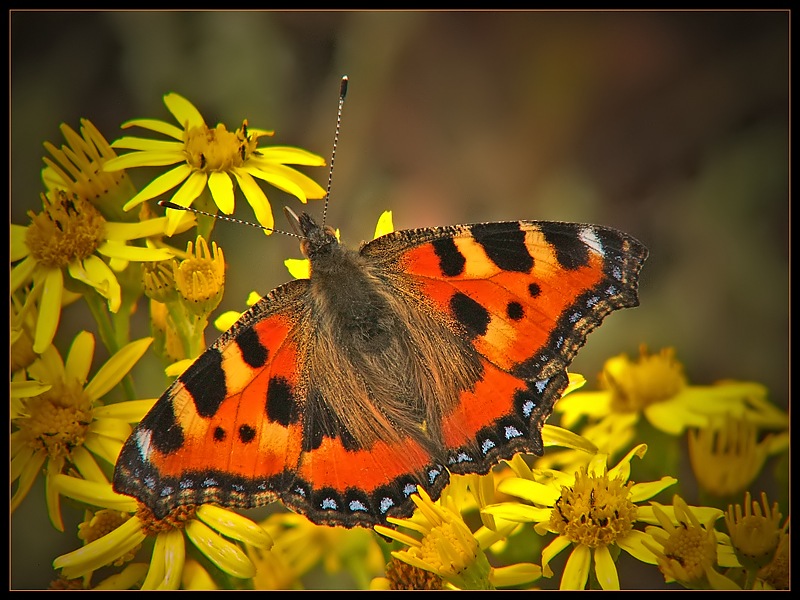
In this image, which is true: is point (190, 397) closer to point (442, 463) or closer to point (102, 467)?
point (102, 467)

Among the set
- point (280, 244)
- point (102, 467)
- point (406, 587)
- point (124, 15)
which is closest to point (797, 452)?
point (406, 587)

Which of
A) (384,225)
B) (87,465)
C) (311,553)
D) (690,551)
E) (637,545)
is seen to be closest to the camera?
(690,551)

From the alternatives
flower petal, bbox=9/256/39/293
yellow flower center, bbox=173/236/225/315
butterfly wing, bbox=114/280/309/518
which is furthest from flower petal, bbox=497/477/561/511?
flower petal, bbox=9/256/39/293

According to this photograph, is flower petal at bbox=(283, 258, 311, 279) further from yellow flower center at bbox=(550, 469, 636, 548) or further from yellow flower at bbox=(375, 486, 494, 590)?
yellow flower center at bbox=(550, 469, 636, 548)

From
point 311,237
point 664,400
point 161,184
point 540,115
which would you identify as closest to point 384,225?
point 311,237

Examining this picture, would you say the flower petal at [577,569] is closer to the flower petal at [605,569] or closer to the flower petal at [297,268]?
the flower petal at [605,569]

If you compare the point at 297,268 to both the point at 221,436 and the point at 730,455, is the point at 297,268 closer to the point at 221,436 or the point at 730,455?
the point at 221,436
